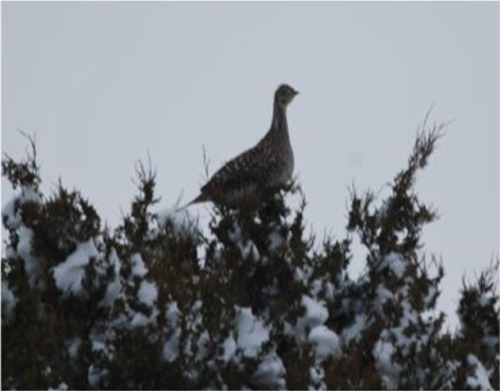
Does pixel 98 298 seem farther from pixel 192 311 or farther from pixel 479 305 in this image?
pixel 479 305

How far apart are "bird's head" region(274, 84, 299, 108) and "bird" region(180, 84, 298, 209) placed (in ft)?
1.56

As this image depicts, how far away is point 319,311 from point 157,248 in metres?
1.90

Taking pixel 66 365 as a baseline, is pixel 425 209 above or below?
above

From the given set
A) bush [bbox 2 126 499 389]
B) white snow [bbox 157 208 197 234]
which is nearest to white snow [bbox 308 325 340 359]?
bush [bbox 2 126 499 389]

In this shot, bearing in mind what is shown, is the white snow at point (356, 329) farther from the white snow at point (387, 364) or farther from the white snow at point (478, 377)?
the white snow at point (478, 377)

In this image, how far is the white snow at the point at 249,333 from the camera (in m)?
13.8

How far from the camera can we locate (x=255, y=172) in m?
17.8

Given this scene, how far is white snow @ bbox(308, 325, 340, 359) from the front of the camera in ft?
46.7

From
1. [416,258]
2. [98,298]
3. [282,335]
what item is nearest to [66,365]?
[98,298]

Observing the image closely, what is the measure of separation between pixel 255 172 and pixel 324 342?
385 centimetres

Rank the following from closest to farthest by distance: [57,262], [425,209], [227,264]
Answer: [57,262], [227,264], [425,209]

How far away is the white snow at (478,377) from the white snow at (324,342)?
3.94 feet

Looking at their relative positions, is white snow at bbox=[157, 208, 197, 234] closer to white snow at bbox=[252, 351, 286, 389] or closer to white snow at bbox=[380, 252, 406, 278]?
white snow at bbox=[380, 252, 406, 278]

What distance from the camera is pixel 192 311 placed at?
1402 centimetres
